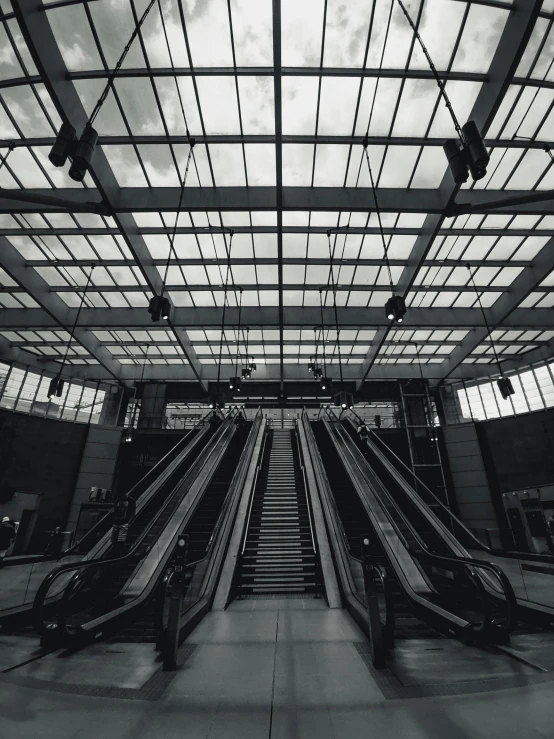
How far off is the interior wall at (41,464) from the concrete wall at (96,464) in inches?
11.4

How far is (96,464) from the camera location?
65.2 ft

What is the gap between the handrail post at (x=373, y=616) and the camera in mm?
3850

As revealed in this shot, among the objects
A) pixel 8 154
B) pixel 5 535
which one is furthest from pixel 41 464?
pixel 8 154

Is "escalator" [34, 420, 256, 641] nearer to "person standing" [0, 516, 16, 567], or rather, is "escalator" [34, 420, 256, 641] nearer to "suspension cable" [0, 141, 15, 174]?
"person standing" [0, 516, 16, 567]

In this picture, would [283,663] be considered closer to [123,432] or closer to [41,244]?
[41,244]

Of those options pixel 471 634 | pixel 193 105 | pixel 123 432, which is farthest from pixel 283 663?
pixel 123 432

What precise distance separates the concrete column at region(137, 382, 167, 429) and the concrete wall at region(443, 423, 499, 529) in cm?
1814

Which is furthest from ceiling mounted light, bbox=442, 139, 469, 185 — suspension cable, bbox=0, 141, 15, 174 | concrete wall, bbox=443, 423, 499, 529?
concrete wall, bbox=443, 423, 499, 529

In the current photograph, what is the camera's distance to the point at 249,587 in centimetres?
763

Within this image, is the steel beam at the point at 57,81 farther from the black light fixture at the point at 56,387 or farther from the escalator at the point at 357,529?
the escalator at the point at 357,529

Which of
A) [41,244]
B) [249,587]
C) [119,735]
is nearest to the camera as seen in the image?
[119,735]

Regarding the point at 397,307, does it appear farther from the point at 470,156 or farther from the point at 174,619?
the point at 174,619

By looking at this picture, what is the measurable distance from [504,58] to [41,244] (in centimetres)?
1635

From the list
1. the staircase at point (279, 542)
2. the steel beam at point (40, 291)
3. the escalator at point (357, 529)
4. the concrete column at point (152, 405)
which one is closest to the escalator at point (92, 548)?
the staircase at point (279, 542)
